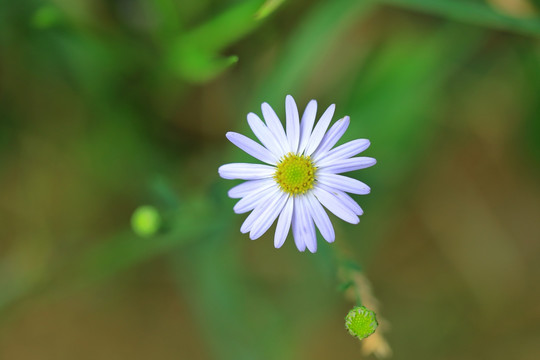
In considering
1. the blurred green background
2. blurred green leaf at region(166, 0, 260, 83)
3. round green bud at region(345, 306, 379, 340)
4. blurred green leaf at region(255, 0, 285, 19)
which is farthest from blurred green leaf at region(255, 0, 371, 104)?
round green bud at region(345, 306, 379, 340)

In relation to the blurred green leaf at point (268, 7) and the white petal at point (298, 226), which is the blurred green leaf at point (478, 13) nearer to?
the blurred green leaf at point (268, 7)

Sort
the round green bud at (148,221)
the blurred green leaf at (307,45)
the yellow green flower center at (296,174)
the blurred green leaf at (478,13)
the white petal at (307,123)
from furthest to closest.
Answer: the blurred green leaf at (307,45)
the blurred green leaf at (478,13)
the round green bud at (148,221)
the yellow green flower center at (296,174)
the white petal at (307,123)

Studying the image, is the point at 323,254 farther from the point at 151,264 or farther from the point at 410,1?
the point at 151,264

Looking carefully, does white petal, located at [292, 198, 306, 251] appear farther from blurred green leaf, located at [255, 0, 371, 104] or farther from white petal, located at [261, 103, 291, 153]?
blurred green leaf, located at [255, 0, 371, 104]

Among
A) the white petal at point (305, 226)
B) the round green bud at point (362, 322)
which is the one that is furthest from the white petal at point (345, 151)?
the round green bud at point (362, 322)

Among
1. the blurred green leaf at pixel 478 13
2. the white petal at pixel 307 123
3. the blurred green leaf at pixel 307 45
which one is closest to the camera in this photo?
the white petal at pixel 307 123

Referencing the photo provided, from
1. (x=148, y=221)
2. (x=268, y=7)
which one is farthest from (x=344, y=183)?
(x=148, y=221)

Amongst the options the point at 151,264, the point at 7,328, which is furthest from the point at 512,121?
the point at 7,328

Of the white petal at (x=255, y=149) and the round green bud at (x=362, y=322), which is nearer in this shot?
the round green bud at (x=362, y=322)
